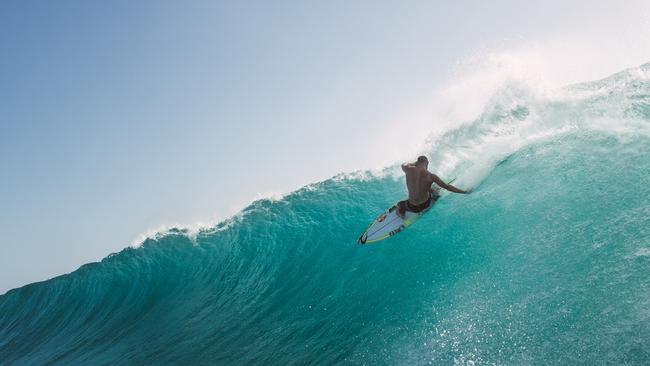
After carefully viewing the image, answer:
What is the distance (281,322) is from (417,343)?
2993 mm

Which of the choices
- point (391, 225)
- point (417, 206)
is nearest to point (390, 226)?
point (391, 225)

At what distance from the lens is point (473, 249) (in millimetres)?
6523

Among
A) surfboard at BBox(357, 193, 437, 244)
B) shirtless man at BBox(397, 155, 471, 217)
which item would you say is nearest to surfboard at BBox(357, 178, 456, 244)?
surfboard at BBox(357, 193, 437, 244)

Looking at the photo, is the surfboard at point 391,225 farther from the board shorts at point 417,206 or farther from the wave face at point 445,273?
the wave face at point 445,273

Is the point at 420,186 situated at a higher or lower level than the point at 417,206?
higher

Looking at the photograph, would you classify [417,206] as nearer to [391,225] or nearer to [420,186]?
[391,225]

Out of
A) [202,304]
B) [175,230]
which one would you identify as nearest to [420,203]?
[202,304]

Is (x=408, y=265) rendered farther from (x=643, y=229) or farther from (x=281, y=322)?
(x=643, y=229)

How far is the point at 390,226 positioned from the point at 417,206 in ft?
2.76

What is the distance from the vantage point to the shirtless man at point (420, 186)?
23.3ft

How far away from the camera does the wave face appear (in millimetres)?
4184

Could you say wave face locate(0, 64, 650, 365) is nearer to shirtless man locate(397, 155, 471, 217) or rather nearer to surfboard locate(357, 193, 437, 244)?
surfboard locate(357, 193, 437, 244)

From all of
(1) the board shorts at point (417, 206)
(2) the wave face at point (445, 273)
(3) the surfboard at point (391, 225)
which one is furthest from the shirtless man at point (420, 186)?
(2) the wave face at point (445, 273)

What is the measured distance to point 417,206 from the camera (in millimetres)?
8305
